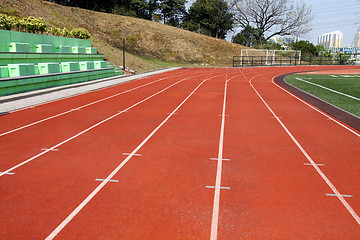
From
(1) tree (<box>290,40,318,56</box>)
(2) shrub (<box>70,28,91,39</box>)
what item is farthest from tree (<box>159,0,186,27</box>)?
(2) shrub (<box>70,28,91,39</box>)

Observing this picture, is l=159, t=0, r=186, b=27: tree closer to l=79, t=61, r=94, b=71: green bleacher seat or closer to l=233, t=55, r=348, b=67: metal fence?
l=233, t=55, r=348, b=67: metal fence

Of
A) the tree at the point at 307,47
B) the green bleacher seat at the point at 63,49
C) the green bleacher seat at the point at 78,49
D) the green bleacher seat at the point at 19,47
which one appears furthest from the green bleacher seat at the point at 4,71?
the tree at the point at 307,47

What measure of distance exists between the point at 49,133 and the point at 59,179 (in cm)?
331

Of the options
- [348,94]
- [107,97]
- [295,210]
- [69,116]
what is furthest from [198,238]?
[348,94]

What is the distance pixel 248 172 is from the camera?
5.49 meters

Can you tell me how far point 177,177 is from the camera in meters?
5.26

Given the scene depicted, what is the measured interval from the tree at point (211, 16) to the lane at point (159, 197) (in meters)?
63.7

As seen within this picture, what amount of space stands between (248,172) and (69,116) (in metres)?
7.12

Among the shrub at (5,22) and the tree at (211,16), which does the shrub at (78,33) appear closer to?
the shrub at (5,22)

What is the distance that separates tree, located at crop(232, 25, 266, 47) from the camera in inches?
2538

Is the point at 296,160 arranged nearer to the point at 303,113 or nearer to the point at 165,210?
the point at 165,210

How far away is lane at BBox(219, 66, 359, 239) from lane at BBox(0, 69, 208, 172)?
14.2ft

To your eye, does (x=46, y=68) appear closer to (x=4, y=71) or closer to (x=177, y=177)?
(x=4, y=71)

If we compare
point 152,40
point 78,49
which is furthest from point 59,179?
point 152,40
